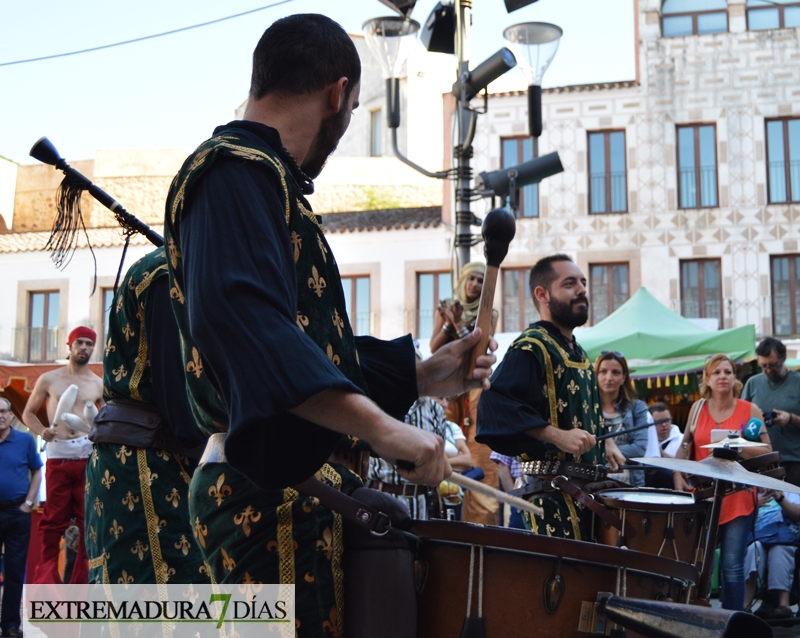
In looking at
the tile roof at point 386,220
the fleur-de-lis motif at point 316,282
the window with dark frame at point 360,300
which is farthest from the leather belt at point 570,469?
the window with dark frame at point 360,300

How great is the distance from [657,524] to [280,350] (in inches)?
141

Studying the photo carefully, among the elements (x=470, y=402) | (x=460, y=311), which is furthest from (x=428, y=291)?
(x=460, y=311)

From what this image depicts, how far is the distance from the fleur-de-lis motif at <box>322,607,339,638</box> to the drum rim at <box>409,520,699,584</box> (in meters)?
0.27

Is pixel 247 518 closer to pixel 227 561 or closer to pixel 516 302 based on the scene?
pixel 227 561

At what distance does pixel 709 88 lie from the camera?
24703 millimetres

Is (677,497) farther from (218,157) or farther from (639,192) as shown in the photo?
(639,192)

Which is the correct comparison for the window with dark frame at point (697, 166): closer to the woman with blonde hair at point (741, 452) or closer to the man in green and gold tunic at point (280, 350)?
the woman with blonde hair at point (741, 452)

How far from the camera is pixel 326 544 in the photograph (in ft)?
6.86

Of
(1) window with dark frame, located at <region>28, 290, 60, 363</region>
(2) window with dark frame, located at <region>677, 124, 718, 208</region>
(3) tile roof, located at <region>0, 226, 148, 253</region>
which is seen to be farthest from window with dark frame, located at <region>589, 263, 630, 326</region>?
(1) window with dark frame, located at <region>28, 290, 60, 363</region>

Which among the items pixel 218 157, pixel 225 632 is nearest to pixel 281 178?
pixel 218 157

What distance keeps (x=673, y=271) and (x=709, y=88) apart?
15.3 ft

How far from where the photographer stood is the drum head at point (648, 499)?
4.82 meters

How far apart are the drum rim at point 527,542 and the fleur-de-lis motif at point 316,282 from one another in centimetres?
57

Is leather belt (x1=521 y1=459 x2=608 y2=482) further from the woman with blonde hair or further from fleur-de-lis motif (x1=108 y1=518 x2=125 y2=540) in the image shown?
the woman with blonde hair
